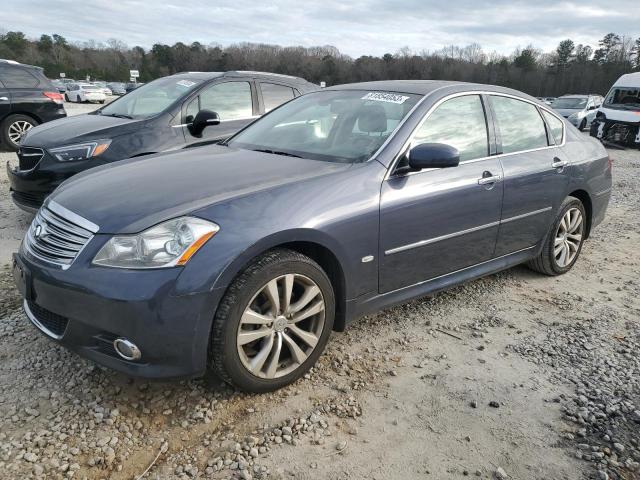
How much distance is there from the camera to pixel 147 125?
17.5 ft

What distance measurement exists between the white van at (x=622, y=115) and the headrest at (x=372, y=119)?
1322cm

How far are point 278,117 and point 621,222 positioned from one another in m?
5.00

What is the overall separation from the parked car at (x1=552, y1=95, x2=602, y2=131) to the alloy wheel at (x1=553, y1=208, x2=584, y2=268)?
16.3 metres

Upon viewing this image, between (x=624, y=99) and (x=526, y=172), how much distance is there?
43.2 ft

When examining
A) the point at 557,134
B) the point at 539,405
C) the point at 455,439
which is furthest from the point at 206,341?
the point at 557,134

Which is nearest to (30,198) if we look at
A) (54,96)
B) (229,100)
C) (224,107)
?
(224,107)

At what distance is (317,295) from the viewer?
2.72 meters

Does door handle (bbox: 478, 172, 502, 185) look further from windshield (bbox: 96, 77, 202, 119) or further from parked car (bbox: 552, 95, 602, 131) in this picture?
parked car (bbox: 552, 95, 602, 131)

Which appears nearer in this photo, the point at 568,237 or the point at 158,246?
the point at 158,246

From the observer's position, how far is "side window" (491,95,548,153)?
3.82 metres

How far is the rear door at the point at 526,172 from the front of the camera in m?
3.75

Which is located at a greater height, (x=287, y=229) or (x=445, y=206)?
(x=287, y=229)

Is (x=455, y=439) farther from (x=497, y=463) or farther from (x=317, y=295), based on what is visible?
(x=317, y=295)

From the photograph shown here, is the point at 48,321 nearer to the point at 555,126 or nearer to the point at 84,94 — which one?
the point at 555,126
